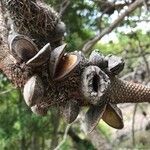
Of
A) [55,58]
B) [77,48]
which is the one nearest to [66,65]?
[55,58]

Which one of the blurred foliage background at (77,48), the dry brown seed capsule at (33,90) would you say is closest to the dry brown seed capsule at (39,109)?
the dry brown seed capsule at (33,90)

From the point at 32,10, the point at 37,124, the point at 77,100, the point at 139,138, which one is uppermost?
the point at 32,10

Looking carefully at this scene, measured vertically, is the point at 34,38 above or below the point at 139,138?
above

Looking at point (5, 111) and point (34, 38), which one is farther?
point (5, 111)

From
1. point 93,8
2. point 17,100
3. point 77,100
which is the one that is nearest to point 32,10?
point 77,100

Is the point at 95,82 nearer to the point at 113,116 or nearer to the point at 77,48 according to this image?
the point at 113,116

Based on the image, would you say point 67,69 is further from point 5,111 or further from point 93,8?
point 5,111

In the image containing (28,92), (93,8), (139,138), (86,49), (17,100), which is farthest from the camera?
(139,138)
